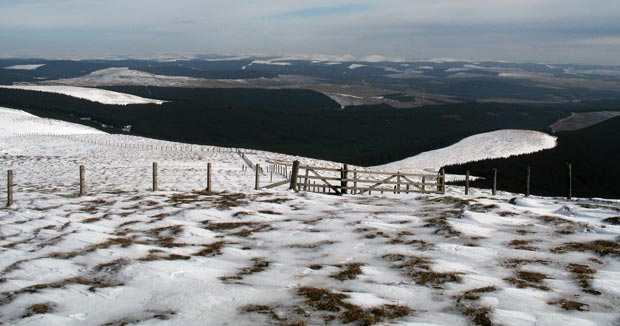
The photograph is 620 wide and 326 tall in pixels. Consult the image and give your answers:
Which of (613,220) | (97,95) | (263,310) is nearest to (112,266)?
(263,310)

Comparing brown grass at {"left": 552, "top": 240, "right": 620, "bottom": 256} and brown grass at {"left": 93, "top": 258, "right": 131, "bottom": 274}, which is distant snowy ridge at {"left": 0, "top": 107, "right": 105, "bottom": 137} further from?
brown grass at {"left": 552, "top": 240, "right": 620, "bottom": 256}

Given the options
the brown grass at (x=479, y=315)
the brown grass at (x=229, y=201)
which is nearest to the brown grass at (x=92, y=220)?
the brown grass at (x=229, y=201)

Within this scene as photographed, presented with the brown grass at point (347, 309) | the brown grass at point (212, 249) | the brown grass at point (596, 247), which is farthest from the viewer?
the brown grass at point (212, 249)

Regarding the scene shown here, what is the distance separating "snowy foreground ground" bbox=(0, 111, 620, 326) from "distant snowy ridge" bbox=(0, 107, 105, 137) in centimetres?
7691

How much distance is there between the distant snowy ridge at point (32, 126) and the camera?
88.1 metres

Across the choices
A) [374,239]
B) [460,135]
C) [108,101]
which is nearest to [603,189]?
[460,135]

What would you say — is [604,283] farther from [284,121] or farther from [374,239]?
[284,121]

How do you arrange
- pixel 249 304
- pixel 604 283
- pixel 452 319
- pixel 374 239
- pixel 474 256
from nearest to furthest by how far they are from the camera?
1. pixel 452 319
2. pixel 249 304
3. pixel 604 283
4. pixel 474 256
5. pixel 374 239

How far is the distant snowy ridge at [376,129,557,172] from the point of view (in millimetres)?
72875

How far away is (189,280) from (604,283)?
7.25 m

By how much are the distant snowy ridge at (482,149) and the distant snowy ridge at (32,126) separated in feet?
175

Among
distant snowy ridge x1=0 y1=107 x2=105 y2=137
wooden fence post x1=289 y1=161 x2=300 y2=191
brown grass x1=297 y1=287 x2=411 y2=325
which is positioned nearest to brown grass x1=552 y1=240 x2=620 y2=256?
brown grass x1=297 y1=287 x2=411 y2=325

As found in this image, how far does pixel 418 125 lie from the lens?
17075 centimetres

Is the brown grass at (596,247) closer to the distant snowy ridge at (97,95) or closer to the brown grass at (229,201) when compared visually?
the brown grass at (229,201)
